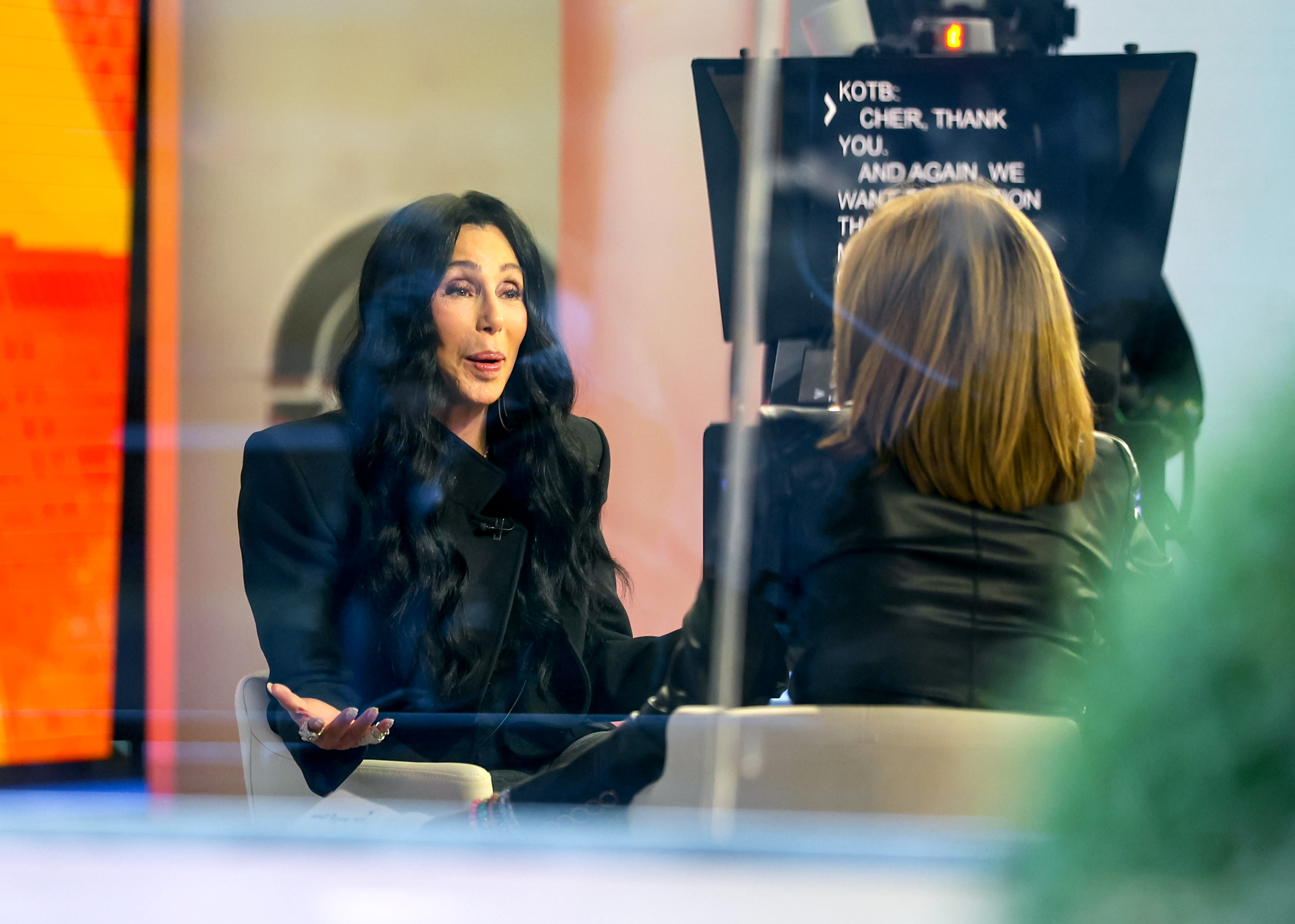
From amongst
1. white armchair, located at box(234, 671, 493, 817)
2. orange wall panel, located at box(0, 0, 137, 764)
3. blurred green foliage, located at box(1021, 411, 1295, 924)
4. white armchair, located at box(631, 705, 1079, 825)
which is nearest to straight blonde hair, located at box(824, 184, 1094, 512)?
white armchair, located at box(631, 705, 1079, 825)

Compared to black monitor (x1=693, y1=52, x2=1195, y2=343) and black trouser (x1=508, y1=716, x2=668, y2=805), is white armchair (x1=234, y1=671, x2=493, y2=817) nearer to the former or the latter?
black trouser (x1=508, y1=716, x2=668, y2=805)

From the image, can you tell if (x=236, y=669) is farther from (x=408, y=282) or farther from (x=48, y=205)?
(x=48, y=205)

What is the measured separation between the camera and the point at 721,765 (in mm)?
1215

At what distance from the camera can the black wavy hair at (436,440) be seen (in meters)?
1.60

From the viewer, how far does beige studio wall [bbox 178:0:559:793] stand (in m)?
1.60

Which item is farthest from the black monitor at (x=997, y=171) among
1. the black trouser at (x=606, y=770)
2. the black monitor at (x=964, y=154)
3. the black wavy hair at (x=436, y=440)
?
the black trouser at (x=606, y=770)

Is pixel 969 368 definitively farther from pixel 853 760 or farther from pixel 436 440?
pixel 436 440

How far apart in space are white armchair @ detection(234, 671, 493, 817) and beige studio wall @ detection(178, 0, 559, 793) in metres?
0.04

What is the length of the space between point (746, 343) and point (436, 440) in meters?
0.50

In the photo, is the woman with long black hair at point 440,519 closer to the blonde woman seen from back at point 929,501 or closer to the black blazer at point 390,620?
the black blazer at point 390,620

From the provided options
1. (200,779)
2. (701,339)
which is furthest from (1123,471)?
(200,779)

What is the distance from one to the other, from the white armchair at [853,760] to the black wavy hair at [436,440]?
43 centimetres

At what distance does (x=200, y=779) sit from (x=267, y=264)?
2.77 feet

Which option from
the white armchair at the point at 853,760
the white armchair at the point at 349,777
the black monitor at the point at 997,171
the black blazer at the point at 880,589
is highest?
the black monitor at the point at 997,171
